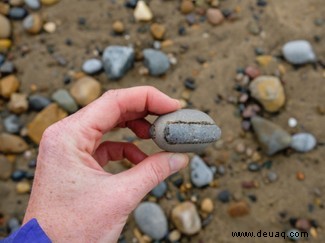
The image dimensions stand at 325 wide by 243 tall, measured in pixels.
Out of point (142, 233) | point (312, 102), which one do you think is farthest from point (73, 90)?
point (312, 102)

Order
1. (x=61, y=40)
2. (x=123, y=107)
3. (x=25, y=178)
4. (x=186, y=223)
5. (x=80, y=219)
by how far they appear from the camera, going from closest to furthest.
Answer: (x=80, y=219)
(x=123, y=107)
(x=186, y=223)
(x=25, y=178)
(x=61, y=40)

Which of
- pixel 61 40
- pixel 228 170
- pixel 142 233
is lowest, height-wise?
pixel 142 233

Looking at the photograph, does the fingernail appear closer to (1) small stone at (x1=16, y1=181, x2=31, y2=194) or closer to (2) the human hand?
(2) the human hand

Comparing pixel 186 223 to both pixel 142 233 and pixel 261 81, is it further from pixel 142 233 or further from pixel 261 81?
pixel 261 81

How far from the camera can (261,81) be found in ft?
9.67

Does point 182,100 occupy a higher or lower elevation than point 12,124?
higher

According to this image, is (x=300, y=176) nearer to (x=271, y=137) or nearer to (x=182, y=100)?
(x=271, y=137)

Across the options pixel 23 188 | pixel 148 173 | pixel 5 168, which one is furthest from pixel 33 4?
pixel 148 173

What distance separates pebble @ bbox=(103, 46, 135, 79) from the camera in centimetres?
298

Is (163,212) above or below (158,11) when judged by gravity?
below

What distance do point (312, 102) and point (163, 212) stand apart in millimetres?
1233

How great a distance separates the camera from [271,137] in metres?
2.79

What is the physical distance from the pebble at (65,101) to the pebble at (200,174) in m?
0.88

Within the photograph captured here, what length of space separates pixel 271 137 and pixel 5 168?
170 cm
